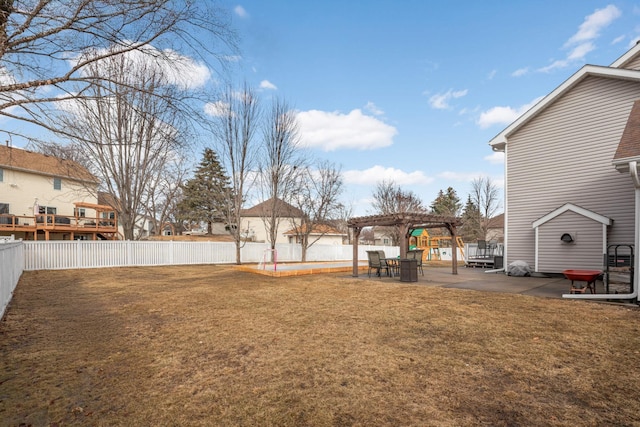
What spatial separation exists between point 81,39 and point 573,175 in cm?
1464

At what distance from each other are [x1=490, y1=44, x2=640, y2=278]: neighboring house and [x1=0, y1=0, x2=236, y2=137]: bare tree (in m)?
11.6

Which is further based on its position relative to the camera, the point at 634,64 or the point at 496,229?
the point at 496,229

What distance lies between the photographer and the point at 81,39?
13.8 feet

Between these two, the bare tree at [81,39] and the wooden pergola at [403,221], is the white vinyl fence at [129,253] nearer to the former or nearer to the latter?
the wooden pergola at [403,221]

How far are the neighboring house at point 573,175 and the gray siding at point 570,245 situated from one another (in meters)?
0.03

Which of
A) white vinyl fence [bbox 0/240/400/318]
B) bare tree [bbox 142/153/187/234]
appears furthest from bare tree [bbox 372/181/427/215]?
bare tree [bbox 142/153/187/234]

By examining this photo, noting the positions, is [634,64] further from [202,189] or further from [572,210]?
[202,189]

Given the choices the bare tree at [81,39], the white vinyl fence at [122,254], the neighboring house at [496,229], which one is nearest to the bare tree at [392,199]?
the neighboring house at [496,229]

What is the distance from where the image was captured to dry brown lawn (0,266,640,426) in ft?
8.70

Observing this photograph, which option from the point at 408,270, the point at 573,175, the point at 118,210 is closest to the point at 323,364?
the point at 408,270

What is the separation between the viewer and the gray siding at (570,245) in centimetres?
1069

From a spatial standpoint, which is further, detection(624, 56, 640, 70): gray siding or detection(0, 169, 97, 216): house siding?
detection(0, 169, 97, 216): house siding

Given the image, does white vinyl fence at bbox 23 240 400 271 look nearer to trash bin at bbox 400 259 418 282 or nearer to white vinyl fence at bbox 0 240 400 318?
white vinyl fence at bbox 0 240 400 318

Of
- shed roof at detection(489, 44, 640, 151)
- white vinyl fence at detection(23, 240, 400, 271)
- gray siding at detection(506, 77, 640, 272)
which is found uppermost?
shed roof at detection(489, 44, 640, 151)
